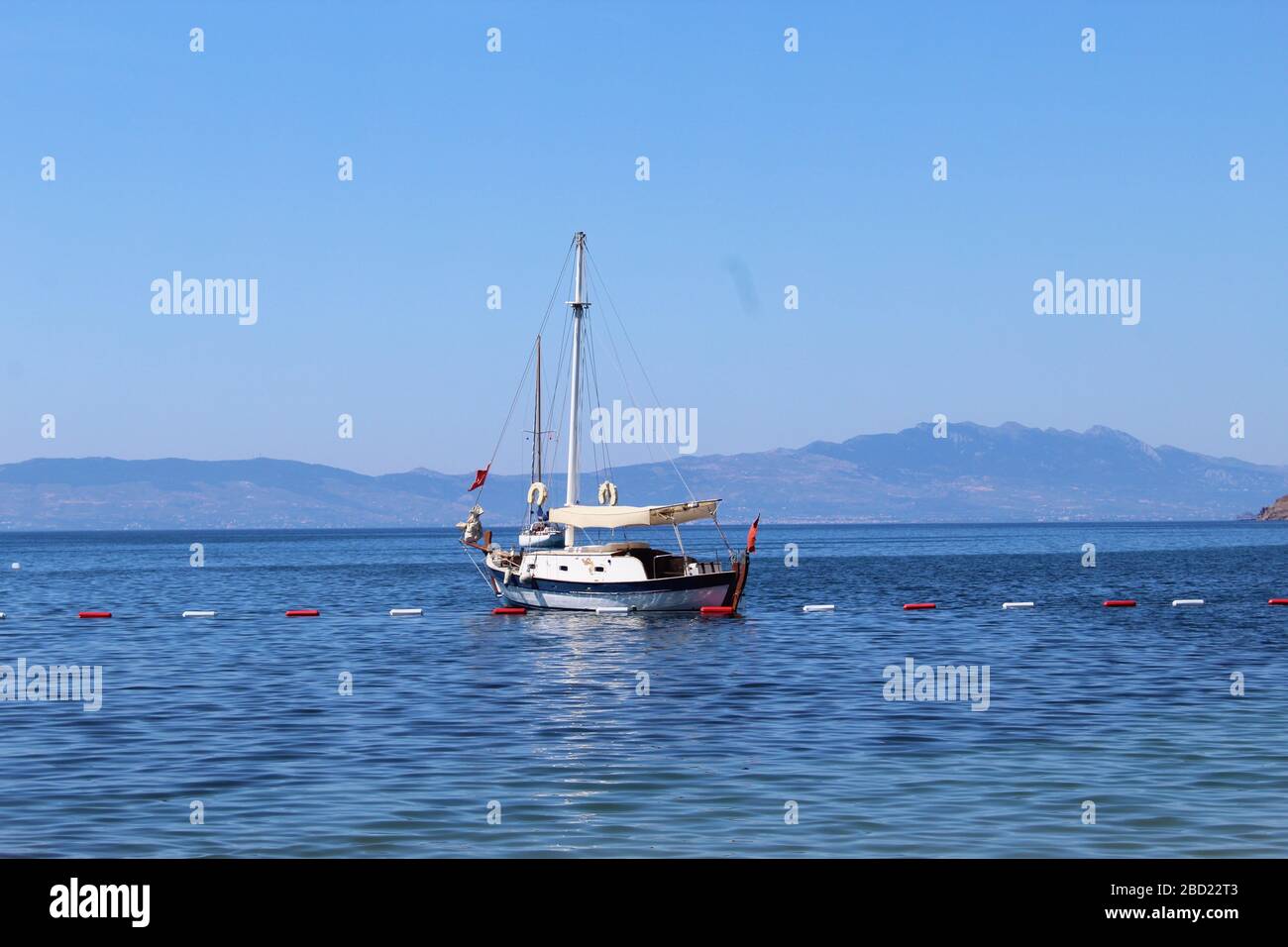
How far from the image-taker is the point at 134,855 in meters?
21.6

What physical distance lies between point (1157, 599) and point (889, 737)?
73866 mm

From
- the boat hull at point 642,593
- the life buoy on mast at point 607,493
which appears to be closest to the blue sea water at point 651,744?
the boat hull at point 642,593

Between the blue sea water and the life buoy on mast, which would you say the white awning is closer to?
the life buoy on mast

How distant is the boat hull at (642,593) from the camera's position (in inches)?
3014

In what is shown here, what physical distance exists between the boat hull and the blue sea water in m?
2.05

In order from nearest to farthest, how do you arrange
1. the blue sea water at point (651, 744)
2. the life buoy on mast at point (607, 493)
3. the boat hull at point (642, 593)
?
the blue sea water at point (651, 744)
the boat hull at point (642, 593)
the life buoy on mast at point (607, 493)

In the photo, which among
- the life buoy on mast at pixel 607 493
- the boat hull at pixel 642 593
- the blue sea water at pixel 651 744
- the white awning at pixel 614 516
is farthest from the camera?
the life buoy on mast at pixel 607 493

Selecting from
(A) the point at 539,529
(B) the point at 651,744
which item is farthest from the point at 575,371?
(B) the point at 651,744

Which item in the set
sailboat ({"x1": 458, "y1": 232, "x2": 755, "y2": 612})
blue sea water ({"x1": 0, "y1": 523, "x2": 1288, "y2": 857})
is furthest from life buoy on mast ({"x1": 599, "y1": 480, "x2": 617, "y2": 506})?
blue sea water ({"x1": 0, "y1": 523, "x2": 1288, "y2": 857})

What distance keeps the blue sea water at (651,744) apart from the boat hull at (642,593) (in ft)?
6.72

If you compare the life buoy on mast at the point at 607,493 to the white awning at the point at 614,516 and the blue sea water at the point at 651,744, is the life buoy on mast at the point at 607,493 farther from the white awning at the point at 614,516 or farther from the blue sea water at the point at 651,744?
the blue sea water at the point at 651,744

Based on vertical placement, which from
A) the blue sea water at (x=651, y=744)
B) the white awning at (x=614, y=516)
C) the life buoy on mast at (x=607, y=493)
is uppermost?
the life buoy on mast at (x=607, y=493)

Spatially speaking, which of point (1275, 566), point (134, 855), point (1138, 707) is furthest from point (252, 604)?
point (1275, 566)
